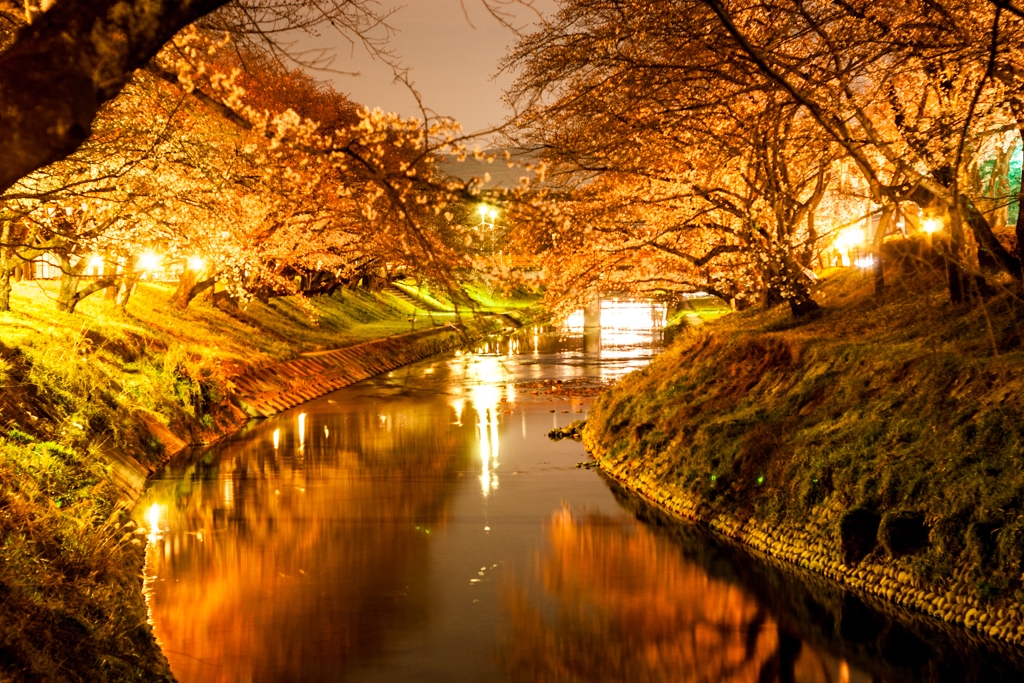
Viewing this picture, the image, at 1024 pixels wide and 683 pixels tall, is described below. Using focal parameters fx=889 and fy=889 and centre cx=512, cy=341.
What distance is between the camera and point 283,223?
2717cm

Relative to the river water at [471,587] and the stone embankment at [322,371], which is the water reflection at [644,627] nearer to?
the river water at [471,587]

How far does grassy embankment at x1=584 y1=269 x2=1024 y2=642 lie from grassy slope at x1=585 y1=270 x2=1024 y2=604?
2 centimetres

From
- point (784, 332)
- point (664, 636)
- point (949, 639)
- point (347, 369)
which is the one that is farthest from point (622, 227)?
point (347, 369)

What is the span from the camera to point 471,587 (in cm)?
1216

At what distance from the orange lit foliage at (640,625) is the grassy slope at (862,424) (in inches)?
64.0

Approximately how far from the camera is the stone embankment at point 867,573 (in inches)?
343

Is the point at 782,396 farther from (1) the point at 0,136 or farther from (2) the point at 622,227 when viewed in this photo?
(1) the point at 0,136

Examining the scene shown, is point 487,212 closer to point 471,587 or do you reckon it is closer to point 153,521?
point 471,587

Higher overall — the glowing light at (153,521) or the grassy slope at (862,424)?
the grassy slope at (862,424)

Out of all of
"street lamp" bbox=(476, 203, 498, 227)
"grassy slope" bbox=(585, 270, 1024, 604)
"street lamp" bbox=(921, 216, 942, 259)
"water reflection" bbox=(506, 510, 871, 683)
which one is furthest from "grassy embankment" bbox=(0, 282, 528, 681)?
"grassy slope" bbox=(585, 270, 1024, 604)

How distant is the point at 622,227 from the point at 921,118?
6.13 m

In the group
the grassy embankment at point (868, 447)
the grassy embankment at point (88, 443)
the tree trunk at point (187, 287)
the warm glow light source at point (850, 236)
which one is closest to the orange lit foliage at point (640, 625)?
the grassy embankment at point (868, 447)

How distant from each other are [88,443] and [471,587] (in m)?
7.06

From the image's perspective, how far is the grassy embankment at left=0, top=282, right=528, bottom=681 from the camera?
24.3 feet
